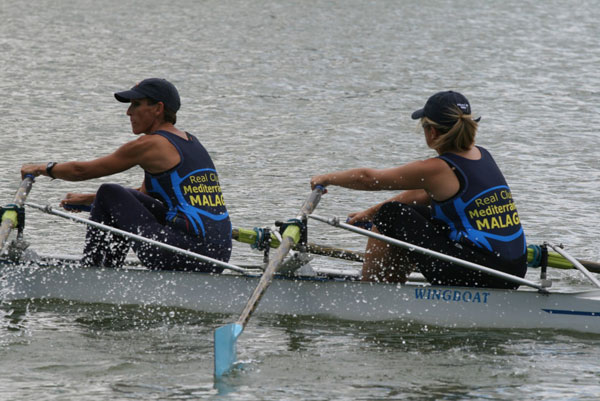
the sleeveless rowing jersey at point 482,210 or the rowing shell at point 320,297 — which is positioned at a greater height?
the sleeveless rowing jersey at point 482,210

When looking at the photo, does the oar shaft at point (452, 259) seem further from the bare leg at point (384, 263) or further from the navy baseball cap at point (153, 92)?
the navy baseball cap at point (153, 92)

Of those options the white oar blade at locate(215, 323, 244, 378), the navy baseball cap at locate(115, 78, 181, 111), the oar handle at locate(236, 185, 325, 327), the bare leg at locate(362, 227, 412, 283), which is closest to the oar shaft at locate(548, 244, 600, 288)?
the bare leg at locate(362, 227, 412, 283)

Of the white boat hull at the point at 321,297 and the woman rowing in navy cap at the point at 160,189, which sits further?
the woman rowing in navy cap at the point at 160,189

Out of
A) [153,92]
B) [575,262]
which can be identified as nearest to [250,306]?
[153,92]

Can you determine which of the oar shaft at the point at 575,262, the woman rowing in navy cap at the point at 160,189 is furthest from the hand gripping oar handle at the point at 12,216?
the oar shaft at the point at 575,262

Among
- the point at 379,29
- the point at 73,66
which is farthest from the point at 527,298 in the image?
the point at 379,29

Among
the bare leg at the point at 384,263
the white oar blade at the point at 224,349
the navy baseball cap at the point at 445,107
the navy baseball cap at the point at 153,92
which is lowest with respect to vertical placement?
the white oar blade at the point at 224,349

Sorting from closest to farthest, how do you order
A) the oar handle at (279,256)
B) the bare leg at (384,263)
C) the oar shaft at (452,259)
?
the oar handle at (279,256) < the oar shaft at (452,259) < the bare leg at (384,263)

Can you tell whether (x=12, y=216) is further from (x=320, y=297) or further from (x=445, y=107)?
(x=445, y=107)

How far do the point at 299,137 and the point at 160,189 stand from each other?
1081cm

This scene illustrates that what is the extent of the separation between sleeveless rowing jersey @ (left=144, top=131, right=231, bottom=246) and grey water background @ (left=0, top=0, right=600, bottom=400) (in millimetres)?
801

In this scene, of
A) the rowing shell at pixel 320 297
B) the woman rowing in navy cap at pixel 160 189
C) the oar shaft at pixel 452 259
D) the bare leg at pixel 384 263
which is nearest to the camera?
the oar shaft at pixel 452 259

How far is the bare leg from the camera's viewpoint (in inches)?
368

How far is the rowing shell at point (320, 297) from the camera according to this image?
30.0 feet
